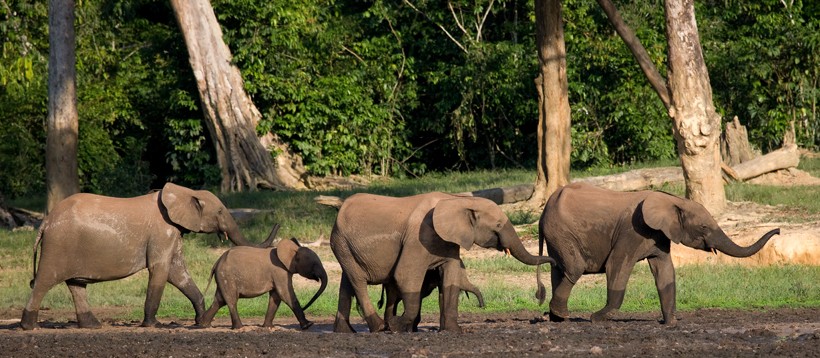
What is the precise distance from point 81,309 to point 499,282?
18.9 ft

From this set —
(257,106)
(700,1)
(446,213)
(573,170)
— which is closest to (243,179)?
(257,106)

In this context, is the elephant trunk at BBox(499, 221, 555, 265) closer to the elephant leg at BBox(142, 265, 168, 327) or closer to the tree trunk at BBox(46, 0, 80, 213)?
the elephant leg at BBox(142, 265, 168, 327)

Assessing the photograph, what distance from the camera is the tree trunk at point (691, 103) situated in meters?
19.8

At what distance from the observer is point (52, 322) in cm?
1530

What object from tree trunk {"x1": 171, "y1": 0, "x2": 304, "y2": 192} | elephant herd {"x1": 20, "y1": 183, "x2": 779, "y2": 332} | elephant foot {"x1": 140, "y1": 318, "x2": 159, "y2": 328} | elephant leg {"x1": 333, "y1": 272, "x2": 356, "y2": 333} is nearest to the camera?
elephant herd {"x1": 20, "y1": 183, "x2": 779, "y2": 332}

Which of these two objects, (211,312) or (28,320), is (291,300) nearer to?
(211,312)

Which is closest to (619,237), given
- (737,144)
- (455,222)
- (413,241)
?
(455,222)

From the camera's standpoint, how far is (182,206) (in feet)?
47.8

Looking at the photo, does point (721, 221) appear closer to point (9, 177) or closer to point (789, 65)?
point (789, 65)

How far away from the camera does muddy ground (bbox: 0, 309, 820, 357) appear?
36.6 ft

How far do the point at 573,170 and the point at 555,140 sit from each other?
26.6 feet

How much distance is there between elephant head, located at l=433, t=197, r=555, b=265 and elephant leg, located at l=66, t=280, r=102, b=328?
4.34 m

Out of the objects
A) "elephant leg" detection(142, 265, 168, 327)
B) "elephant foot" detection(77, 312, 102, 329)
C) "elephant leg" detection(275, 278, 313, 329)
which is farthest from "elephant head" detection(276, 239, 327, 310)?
"elephant foot" detection(77, 312, 102, 329)

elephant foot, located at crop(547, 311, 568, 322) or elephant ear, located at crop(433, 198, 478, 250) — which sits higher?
elephant ear, located at crop(433, 198, 478, 250)
